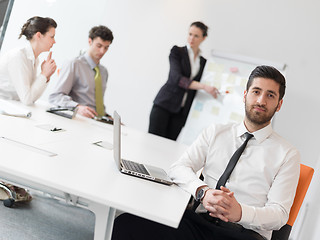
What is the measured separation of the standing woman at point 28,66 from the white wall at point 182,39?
3.31ft

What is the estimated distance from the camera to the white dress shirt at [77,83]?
2.93 m

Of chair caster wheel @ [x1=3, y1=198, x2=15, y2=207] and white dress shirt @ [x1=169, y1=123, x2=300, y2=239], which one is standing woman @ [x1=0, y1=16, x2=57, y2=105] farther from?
white dress shirt @ [x1=169, y1=123, x2=300, y2=239]

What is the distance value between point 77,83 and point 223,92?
172 cm

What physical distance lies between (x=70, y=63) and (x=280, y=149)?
198 centimetres

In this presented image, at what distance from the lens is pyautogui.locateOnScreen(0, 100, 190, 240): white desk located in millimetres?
1102

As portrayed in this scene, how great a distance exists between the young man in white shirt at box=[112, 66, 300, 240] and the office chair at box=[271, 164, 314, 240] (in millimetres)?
98

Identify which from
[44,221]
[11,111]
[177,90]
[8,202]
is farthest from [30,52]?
[177,90]

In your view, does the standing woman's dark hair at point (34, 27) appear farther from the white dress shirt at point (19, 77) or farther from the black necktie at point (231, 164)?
the black necktie at point (231, 164)

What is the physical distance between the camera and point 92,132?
2209mm

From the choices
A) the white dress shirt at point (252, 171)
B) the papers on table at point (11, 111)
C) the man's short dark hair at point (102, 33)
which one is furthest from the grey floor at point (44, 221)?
the man's short dark hair at point (102, 33)

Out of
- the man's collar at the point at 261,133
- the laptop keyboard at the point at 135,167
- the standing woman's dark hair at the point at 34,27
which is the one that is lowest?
the laptop keyboard at the point at 135,167

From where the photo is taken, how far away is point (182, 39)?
4465 millimetres

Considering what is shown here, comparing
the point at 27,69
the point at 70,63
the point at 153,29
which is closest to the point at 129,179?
the point at 27,69

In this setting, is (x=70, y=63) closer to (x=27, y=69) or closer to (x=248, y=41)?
(x=27, y=69)
